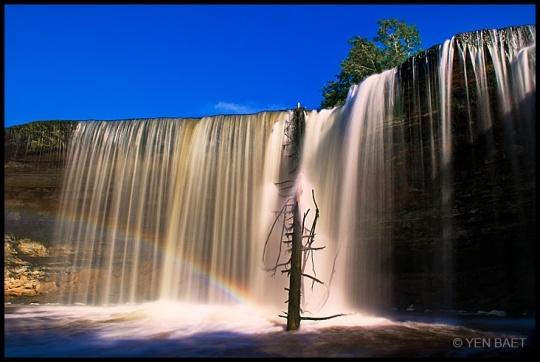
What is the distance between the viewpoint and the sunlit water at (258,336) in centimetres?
792

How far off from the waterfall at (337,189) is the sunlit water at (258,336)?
6.18 feet

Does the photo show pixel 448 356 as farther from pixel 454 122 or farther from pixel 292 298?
pixel 454 122

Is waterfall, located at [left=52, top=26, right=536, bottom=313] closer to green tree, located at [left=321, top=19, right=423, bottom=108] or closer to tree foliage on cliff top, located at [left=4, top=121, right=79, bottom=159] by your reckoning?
tree foliage on cliff top, located at [left=4, top=121, right=79, bottom=159]

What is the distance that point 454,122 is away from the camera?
1230 cm

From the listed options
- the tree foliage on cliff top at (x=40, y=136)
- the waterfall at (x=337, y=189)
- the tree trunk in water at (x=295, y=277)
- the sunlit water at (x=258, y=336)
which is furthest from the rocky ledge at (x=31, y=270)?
the tree trunk in water at (x=295, y=277)

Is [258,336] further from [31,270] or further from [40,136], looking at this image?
[40,136]

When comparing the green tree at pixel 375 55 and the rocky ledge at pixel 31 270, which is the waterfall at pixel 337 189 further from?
the green tree at pixel 375 55

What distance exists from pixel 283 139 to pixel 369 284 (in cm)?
641

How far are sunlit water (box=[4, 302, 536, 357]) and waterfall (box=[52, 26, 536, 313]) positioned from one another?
6.18ft

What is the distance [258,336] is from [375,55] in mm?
23705

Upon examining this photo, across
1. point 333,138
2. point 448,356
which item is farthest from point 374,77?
point 448,356

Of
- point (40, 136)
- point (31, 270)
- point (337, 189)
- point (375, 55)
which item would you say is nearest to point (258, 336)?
point (337, 189)

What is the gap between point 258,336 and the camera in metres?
9.55

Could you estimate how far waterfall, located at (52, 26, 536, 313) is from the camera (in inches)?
461
